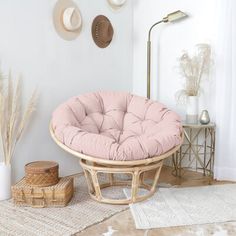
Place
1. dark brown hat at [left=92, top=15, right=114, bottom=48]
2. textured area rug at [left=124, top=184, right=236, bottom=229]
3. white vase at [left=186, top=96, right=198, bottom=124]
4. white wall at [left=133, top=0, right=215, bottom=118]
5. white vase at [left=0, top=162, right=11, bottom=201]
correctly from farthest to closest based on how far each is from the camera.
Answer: dark brown hat at [left=92, top=15, right=114, bottom=48], white wall at [left=133, top=0, right=215, bottom=118], white vase at [left=186, top=96, right=198, bottom=124], white vase at [left=0, top=162, right=11, bottom=201], textured area rug at [left=124, top=184, right=236, bottom=229]

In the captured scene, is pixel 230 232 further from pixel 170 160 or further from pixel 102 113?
pixel 170 160

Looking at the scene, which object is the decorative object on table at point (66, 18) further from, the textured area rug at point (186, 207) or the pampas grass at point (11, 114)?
the textured area rug at point (186, 207)

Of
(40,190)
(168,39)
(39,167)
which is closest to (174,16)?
(168,39)

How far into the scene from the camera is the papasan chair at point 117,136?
7.18 feet

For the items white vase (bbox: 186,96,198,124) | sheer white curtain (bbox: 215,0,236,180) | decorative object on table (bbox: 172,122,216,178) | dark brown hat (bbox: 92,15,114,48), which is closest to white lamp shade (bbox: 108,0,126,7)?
dark brown hat (bbox: 92,15,114,48)

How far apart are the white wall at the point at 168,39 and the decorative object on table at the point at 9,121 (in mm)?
1439

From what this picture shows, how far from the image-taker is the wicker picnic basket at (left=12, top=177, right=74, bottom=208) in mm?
2256

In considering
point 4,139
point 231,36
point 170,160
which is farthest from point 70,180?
point 231,36

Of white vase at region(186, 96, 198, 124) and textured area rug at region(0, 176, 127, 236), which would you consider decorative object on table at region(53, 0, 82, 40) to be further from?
textured area rug at region(0, 176, 127, 236)

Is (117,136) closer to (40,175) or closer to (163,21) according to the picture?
(40,175)

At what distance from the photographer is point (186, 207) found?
89.8 inches

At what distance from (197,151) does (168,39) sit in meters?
1.22

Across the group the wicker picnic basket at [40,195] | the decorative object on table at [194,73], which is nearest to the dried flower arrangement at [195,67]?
the decorative object on table at [194,73]

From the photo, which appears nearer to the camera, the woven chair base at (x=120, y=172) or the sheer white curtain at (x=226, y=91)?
the woven chair base at (x=120, y=172)
